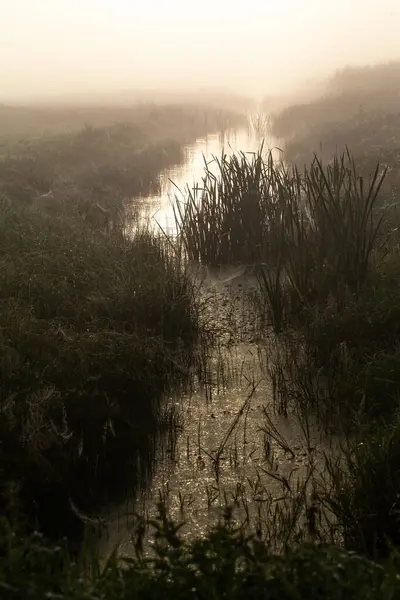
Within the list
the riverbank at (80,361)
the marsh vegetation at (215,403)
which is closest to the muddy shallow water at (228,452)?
the marsh vegetation at (215,403)

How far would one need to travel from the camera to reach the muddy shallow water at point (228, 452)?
2504 millimetres

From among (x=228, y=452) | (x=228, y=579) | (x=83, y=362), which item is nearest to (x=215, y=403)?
(x=228, y=452)

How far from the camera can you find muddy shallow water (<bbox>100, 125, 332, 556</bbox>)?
250 cm

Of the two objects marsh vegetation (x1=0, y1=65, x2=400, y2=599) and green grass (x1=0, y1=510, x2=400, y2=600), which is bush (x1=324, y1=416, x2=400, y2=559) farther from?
green grass (x1=0, y1=510, x2=400, y2=600)

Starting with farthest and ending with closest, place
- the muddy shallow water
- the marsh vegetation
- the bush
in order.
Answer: the muddy shallow water, the bush, the marsh vegetation

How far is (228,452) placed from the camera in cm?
293

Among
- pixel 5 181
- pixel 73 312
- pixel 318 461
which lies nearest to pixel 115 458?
pixel 318 461

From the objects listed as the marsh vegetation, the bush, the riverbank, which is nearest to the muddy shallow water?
the marsh vegetation

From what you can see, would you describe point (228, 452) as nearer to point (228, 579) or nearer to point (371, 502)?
point (371, 502)

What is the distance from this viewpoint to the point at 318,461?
112 inches

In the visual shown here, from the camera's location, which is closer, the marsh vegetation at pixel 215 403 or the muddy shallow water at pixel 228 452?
the marsh vegetation at pixel 215 403

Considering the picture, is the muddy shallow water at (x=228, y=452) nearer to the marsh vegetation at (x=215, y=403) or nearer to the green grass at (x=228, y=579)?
the marsh vegetation at (x=215, y=403)

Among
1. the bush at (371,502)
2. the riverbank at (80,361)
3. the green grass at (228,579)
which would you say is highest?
the riverbank at (80,361)

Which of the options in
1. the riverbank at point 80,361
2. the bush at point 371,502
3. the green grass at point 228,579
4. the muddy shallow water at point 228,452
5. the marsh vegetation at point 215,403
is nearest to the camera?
the green grass at point 228,579
